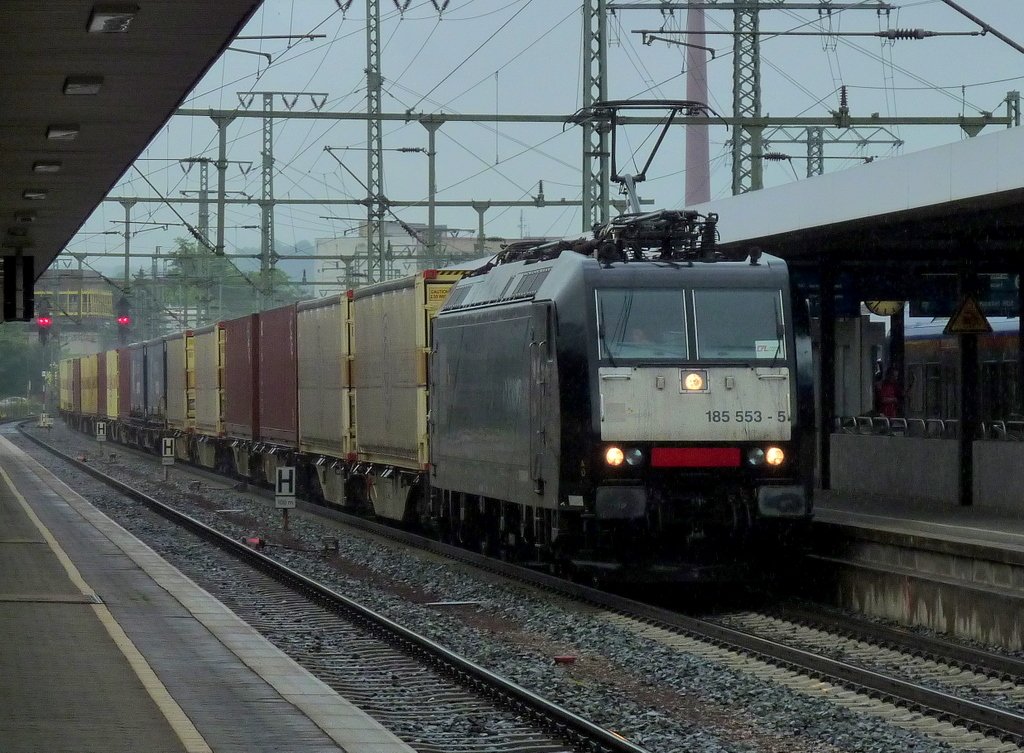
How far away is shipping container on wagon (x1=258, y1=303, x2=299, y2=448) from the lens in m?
30.5

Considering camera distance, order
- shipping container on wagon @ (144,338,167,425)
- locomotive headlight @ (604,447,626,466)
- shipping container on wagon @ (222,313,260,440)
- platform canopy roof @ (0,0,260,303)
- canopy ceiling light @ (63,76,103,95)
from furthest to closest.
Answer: shipping container on wagon @ (144,338,167,425), shipping container on wagon @ (222,313,260,440), locomotive headlight @ (604,447,626,466), canopy ceiling light @ (63,76,103,95), platform canopy roof @ (0,0,260,303)

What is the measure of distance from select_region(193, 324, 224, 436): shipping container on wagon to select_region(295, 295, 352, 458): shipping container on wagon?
856 cm

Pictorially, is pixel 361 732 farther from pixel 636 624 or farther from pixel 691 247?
pixel 691 247

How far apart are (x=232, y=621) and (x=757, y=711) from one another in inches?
191

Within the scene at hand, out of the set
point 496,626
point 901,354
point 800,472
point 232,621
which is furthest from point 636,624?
point 901,354

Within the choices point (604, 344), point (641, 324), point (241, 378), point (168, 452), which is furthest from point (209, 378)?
point (604, 344)

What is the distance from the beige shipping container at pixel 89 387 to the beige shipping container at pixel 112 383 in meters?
4.45

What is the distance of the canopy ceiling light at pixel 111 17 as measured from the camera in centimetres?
1043

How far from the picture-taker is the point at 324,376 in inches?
1086

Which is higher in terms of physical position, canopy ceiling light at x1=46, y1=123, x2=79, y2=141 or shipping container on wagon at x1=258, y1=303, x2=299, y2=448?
canopy ceiling light at x1=46, y1=123, x2=79, y2=141

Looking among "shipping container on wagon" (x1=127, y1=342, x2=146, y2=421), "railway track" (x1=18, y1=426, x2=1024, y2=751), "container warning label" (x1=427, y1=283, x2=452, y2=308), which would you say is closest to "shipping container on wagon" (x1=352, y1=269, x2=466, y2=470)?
"container warning label" (x1=427, y1=283, x2=452, y2=308)

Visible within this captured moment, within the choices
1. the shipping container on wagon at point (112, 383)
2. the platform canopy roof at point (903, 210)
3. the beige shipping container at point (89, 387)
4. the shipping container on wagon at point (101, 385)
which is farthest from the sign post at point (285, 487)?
the beige shipping container at point (89, 387)

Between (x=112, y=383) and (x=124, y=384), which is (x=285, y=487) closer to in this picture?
(x=124, y=384)

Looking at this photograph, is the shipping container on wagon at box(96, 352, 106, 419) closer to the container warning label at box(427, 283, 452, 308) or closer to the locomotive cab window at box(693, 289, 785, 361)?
the container warning label at box(427, 283, 452, 308)
